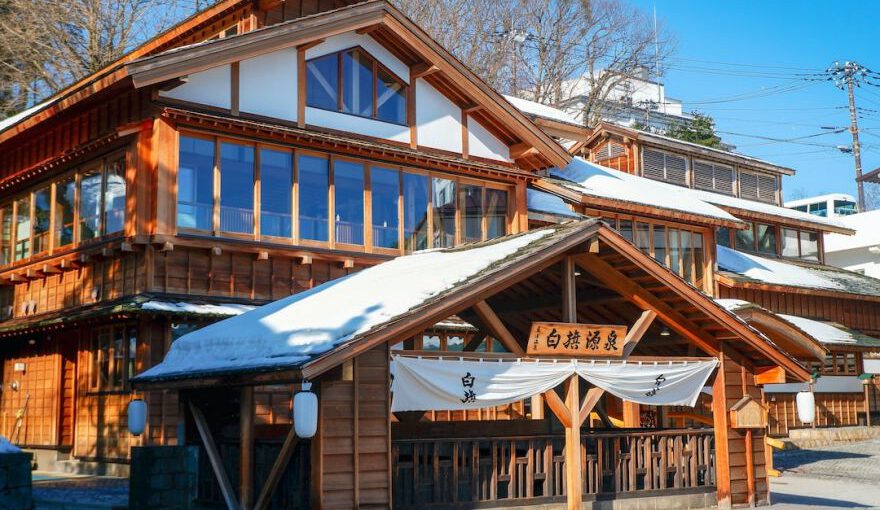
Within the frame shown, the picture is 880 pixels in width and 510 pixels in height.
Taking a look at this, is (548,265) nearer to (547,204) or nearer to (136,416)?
(136,416)

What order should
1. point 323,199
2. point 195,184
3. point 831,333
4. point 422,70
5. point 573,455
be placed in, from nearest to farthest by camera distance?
1. point 573,455
2. point 195,184
3. point 323,199
4. point 422,70
5. point 831,333

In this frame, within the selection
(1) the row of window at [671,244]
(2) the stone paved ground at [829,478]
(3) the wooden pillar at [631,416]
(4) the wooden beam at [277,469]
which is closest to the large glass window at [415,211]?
(3) the wooden pillar at [631,416]

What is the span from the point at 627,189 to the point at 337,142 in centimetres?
1071

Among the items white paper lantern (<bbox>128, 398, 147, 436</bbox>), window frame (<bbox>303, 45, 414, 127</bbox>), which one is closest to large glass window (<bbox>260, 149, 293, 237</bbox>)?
window frame (<bbox>303, 45, 414, 127</bbox>)

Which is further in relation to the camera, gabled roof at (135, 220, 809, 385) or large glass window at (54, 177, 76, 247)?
large glass window at (54, 177, 76, 247)

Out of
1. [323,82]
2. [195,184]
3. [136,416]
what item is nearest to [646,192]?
[323,82]

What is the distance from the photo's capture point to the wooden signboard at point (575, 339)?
586 inches

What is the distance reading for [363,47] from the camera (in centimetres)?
2267

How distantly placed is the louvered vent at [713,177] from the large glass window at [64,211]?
21.9m

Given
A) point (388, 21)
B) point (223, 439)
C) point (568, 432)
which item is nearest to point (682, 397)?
point (568, 432)

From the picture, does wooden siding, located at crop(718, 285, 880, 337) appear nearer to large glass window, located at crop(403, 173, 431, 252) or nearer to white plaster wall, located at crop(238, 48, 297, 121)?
large glass window, located at crop(403, 173, 431, 252)

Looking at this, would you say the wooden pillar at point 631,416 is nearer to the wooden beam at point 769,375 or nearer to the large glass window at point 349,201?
the wooden beam at point 769,375

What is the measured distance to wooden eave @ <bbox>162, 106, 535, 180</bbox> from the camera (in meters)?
19.6

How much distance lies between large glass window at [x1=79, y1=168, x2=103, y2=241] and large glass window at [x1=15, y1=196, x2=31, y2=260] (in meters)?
2.71
